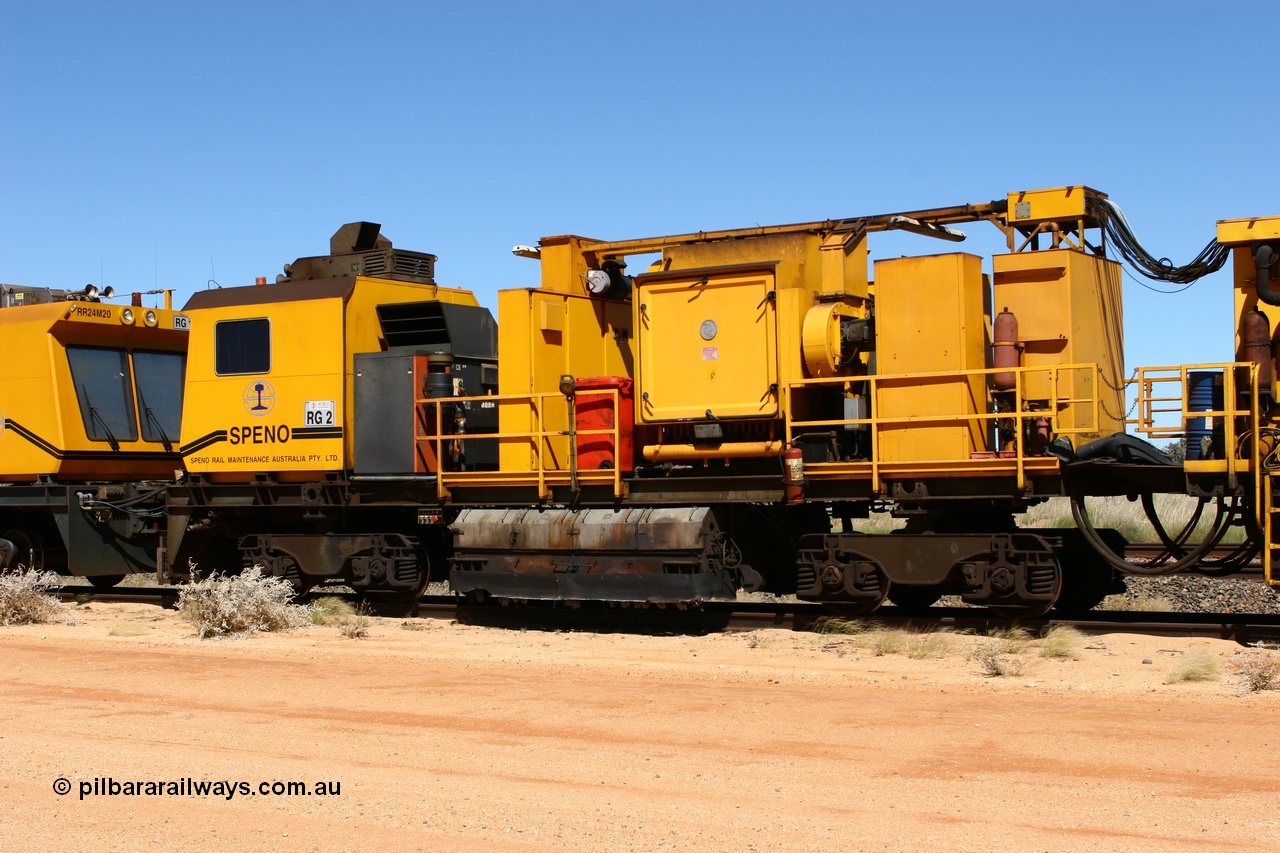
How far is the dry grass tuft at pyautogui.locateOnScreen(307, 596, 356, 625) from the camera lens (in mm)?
15031

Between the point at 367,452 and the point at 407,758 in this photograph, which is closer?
the point at 407,758

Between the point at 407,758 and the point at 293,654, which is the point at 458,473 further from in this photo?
the point at 407,758

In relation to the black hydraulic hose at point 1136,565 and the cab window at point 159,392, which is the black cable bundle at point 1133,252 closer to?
the black hydraulic hose at point 1136,565

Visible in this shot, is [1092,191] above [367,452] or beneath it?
above

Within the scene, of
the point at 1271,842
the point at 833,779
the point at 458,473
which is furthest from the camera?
the point at 458,473

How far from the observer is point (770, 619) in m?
13.9

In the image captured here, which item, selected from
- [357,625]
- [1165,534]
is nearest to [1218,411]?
[1165,534]

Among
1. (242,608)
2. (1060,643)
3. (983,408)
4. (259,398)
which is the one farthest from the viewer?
(259,398)

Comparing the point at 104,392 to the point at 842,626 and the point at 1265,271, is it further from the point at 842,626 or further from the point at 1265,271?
the point at 1265,271

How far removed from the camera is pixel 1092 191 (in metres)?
12.7

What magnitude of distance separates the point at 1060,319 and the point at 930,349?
48.1 inches

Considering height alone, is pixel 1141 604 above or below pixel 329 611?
below

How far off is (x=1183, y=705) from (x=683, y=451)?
586cm

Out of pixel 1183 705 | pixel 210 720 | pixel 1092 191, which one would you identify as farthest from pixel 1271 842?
pixel 1092 191
